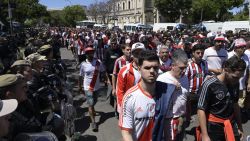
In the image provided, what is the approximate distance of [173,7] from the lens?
7319cm

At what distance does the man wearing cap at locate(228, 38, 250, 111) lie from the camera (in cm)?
822

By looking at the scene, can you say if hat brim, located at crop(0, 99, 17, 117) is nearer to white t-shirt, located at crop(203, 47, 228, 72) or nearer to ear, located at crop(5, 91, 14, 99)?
ear, located at crop(5, 91, 14, 99)

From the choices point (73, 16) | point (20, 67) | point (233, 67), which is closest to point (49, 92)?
point (20, 67)

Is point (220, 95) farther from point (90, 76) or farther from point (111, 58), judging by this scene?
point (111, 58)

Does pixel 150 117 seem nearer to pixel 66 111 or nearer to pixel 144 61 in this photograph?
pixel 144 61

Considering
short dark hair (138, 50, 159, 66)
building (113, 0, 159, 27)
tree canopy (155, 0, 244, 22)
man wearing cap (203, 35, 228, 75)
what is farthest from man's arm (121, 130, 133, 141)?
building (113, 0, 159, 27)

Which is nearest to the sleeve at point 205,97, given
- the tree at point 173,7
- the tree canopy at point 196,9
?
the tree canopy at point 196,9

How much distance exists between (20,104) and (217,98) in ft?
7.31

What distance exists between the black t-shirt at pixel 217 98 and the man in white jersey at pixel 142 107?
3.27ft

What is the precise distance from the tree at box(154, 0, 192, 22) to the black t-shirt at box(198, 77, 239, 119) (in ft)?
228

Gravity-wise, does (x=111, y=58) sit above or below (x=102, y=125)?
above

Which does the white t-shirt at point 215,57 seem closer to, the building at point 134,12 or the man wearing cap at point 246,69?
the man wearing cap at point 246,69

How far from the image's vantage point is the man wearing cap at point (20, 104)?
368 cm

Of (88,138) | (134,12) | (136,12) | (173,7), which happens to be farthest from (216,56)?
(134,12)
